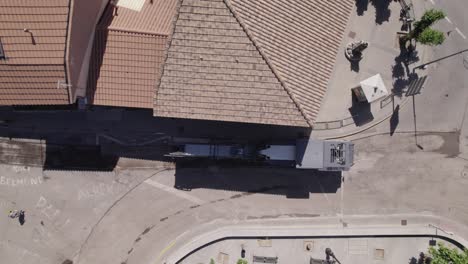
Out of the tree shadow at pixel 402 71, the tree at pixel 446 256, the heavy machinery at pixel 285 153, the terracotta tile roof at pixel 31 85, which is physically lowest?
the tree at pixel 446 256

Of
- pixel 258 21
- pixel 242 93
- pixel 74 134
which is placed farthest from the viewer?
pixel 74 134

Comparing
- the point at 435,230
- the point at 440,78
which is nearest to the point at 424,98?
the point at 440,78

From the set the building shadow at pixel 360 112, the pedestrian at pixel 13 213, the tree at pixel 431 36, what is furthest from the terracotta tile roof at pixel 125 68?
the tree at pixel 431 36

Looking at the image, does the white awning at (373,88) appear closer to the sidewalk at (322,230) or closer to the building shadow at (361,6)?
the building shadow at (361,6)

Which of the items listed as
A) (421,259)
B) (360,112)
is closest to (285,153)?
(360,112)

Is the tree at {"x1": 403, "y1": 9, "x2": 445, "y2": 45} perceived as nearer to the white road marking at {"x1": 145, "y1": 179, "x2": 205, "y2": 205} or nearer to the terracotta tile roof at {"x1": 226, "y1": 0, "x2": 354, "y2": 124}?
the terracotta tile roof at {"x1": 226, "y1": 0, "x2": 354, "y2": 124}

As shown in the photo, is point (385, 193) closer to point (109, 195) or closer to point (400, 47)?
point (400, 47)

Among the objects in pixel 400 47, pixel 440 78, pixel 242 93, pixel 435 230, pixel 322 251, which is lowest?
pixel 322 251

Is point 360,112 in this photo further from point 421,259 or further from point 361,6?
point 421,259
